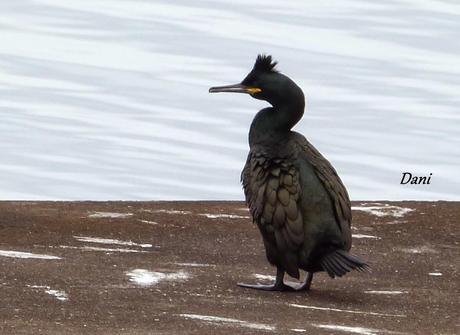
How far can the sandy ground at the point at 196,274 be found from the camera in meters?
11.1

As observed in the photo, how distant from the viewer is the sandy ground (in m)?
11.1

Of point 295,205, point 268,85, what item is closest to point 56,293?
point 295,205

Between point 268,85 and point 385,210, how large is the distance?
2.76 m

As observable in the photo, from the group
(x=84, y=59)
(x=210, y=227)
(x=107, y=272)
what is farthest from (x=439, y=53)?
(x=107, y=272)

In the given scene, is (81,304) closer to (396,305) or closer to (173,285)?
(173,285)

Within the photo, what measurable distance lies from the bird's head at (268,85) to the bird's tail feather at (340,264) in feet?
3.58

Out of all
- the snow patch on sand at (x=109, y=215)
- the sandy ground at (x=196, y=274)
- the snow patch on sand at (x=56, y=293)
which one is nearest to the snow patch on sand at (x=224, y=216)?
the sandy ground at (x=196, y=274)

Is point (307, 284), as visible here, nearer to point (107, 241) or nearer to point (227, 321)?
point (227, 321)

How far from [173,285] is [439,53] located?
1894 cm

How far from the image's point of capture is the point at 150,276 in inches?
483

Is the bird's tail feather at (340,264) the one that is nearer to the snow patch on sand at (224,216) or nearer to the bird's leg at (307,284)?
the bird's leg at (307,284)

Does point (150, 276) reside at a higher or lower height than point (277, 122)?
lower

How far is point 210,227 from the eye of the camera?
1429cm

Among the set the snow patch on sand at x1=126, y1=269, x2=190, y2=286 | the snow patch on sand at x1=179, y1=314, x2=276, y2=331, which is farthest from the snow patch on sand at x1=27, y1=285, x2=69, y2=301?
the snow patch on sand at x1=179, y1=314, x2=276, y2=331
